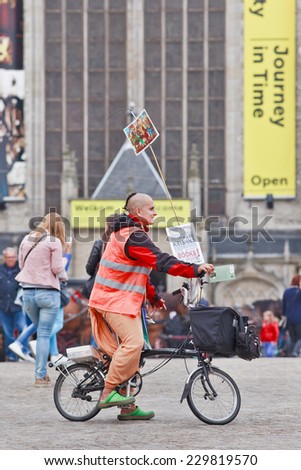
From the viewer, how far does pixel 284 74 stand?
34625 mm

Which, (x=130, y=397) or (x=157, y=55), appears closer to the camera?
(x=130, y=397)

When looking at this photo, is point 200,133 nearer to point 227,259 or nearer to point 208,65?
point 208,65

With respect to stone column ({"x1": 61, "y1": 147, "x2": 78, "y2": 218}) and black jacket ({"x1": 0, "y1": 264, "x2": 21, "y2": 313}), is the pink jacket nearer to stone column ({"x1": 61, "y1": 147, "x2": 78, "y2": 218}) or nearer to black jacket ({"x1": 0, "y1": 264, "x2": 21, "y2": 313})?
black jacket ({"x1": 0, "y1": 264, "x2": 21, "y2": 313})

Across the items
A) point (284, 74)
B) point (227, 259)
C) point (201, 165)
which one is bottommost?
point (227, 259)

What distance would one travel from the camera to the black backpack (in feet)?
27.0

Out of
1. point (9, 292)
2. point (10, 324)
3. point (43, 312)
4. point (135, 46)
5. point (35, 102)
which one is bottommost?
point (10, 324)

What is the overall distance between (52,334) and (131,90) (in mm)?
23504

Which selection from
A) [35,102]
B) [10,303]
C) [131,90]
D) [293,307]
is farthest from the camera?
[35,102]

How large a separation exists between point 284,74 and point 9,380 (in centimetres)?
2383

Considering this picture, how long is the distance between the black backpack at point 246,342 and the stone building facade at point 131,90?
89.7 ft

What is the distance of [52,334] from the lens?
44.5 ft

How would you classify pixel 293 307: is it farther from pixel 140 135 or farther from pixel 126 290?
pixel 126 290

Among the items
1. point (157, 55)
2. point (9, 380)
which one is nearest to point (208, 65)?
point (157, 55)

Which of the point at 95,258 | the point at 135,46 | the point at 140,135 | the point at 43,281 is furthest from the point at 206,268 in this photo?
the point at 135,46
